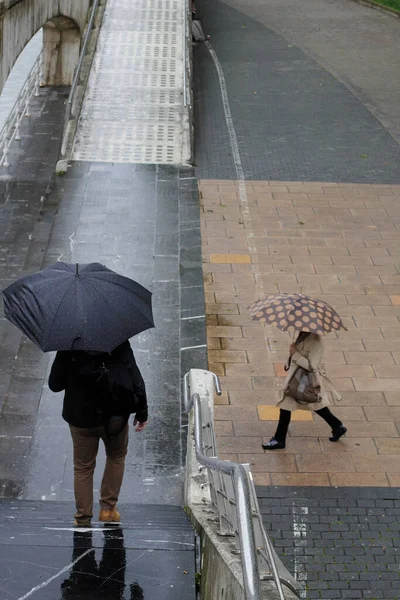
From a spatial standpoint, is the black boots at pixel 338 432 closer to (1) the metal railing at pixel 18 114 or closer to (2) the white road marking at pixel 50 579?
(2) the white road marking at pixel 50 579

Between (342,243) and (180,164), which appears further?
(180,164)

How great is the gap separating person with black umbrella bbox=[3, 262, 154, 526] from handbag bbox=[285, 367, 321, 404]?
2576mm

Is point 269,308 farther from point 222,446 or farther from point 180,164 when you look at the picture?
point 180,164

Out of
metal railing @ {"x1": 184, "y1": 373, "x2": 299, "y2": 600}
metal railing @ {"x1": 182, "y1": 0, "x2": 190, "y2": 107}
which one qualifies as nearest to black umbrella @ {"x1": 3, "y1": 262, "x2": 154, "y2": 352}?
metal railing @ {"x1": 184, "y1": 373, "x2": 299, "y2": 600}

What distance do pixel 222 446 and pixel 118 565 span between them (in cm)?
366

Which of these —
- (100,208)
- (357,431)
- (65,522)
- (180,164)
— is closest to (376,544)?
(357,431)

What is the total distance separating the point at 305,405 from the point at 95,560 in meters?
3.52

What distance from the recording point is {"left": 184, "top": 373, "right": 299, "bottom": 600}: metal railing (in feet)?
11.6

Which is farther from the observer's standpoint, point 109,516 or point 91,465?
point 109,516

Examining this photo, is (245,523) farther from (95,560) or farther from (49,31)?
(49,31)

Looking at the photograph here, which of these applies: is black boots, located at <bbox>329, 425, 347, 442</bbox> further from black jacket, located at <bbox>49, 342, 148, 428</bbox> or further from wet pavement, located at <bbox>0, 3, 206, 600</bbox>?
black jacket, located at <bbox>49, 342, 148, 428</bbox>

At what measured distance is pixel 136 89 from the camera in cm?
1870

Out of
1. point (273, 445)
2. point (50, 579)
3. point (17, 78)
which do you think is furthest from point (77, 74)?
point (50, 579)

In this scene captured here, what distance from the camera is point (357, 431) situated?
8.84 meters
